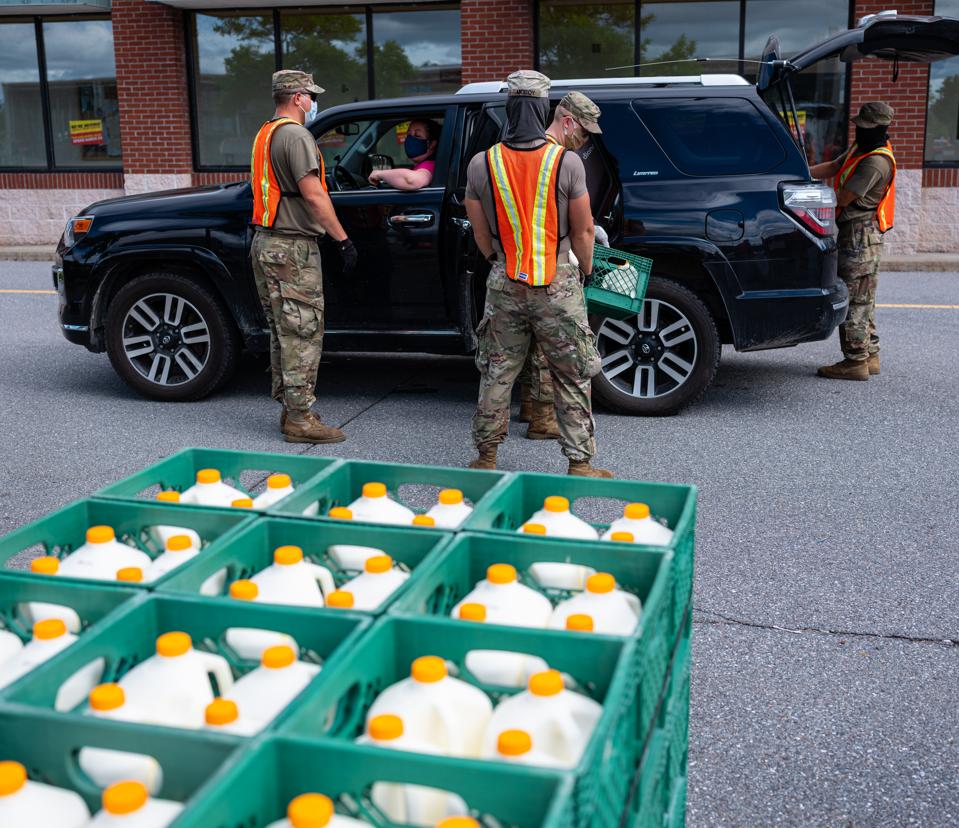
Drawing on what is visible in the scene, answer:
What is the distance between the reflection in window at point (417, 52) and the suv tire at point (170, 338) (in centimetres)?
1052

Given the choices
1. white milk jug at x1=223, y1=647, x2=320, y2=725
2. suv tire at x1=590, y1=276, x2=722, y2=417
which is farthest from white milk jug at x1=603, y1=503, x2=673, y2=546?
suv tire at x1=590, y1=276, x2=722, y2=417

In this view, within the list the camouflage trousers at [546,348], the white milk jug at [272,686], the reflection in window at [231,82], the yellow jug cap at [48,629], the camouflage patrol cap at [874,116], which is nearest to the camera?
the white milk jug at [272,686]

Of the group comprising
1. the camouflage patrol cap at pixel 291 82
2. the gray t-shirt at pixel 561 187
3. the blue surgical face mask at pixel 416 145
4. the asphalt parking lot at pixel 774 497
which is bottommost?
the asphalt parking lot at pixel 774 497

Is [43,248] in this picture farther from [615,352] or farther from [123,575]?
[123,575]

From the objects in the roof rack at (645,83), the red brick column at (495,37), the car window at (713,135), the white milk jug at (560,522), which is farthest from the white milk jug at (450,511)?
the red brick column at (495,37)

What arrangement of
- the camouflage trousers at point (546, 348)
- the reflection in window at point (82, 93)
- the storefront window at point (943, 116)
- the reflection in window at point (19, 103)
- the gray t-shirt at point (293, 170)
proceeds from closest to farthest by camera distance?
the camouflage trousers at point (546, 348), the gray t-shirt at point (293, 170), the storefront window at point (943, 116), the reflection in window at point (82, 93), the reflection in window at point (19, 103)

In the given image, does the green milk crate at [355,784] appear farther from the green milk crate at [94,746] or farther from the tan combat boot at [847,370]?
the tan combat boot at [847,370]

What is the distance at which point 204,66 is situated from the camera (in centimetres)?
1786

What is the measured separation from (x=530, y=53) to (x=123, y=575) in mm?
15266

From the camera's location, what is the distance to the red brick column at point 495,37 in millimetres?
16141

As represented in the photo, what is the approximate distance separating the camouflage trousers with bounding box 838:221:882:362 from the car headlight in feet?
16.9

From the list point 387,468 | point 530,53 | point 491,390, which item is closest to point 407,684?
point 387,468

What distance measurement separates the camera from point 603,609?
2.01 metres

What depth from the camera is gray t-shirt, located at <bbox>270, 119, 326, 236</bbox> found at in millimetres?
6266
